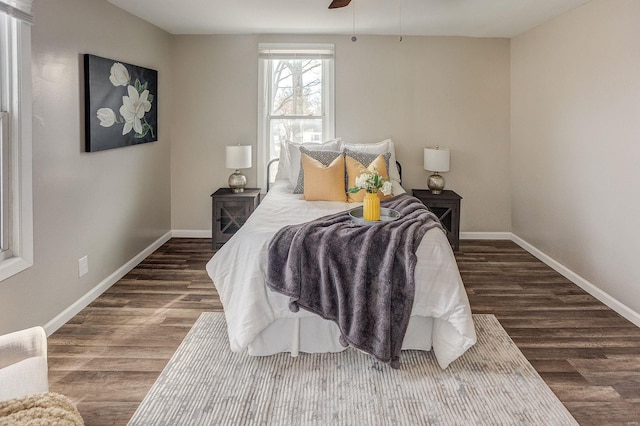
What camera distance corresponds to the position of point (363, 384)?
101 inches

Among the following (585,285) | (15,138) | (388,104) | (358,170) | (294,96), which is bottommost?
(585,285)

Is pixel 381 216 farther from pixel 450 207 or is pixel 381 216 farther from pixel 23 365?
pixel 23 365

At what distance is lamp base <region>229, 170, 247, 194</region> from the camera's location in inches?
209

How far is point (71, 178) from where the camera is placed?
3.39 metres

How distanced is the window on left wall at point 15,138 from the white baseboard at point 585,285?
4129 mm

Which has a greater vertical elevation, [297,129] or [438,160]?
[297,129]

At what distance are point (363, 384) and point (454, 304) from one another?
69cm

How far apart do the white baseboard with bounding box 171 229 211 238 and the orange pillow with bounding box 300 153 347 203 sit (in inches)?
77.4

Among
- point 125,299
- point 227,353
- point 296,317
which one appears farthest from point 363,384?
point 125,299

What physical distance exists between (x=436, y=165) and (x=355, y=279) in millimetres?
2871

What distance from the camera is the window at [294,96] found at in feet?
17.7

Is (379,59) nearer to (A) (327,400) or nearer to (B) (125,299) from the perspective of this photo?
(B) (125,299)

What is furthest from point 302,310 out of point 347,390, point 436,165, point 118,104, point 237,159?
point 436,165

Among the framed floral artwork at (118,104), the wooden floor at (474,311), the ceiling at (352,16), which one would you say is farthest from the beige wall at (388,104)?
the wooden floor at (474,311)
